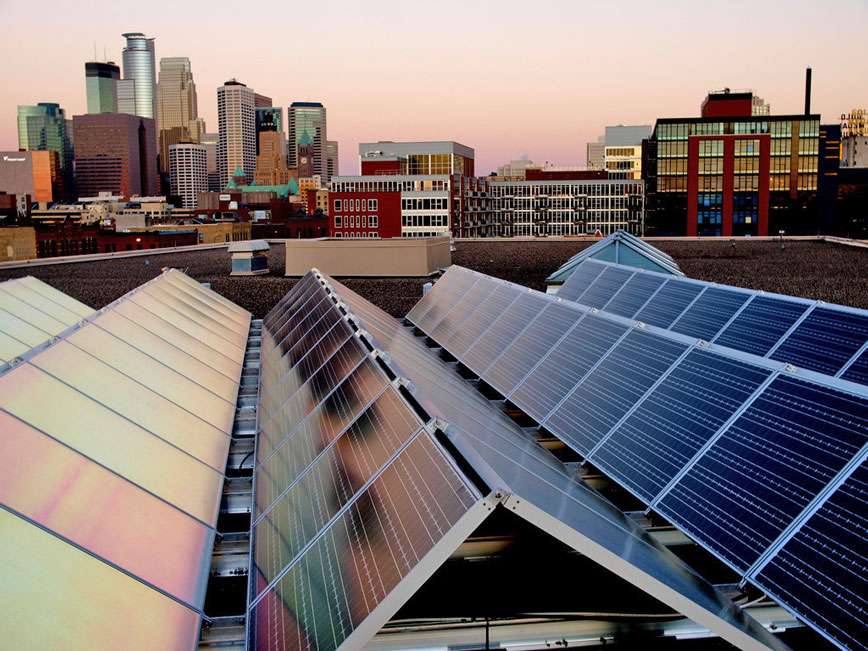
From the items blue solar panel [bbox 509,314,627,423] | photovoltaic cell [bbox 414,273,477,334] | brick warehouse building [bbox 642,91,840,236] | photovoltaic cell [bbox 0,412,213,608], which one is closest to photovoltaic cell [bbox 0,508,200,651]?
photovoltaic cell [bbox 0,412,213,608]

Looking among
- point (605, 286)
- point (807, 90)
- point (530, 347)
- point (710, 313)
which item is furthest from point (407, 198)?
point (530, 347)

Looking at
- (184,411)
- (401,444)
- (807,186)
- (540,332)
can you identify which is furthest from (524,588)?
(807,186)

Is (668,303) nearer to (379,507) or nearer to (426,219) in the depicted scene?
(379,507)

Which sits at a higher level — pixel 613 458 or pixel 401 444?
pixel 401 444

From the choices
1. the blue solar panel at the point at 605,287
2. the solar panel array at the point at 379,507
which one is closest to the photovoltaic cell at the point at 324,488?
the solar panel array at the point at 379,507

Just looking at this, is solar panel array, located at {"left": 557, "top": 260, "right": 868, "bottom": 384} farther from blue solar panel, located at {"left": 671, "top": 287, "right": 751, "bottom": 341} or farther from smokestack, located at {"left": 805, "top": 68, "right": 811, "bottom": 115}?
smokestack, located at {"left": 805, "top": 68, "right": 811, "bottom": 115}

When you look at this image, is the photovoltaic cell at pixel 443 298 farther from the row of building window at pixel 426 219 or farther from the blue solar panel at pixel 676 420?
the row of building window at pixel 426 219

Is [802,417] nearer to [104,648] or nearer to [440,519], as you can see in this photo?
[440,519]
